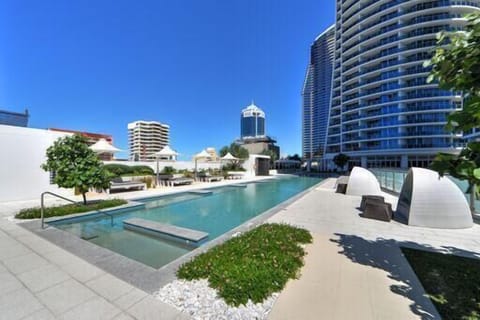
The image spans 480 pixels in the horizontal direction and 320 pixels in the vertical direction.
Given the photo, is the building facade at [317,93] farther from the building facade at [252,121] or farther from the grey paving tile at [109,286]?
the grey paving tile at [109,286]

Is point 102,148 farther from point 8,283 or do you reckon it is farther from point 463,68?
point 463,68

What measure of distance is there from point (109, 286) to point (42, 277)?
1143 mm

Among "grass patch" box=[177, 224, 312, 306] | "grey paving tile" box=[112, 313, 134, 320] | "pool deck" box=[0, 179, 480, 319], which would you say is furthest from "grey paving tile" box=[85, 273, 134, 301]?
"grass patch" box=[177, 224, 312, 306]

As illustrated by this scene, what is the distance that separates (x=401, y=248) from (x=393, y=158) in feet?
138

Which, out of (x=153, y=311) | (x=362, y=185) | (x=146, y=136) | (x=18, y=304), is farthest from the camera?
(x=146, y=136)

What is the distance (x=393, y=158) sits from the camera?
124 feet

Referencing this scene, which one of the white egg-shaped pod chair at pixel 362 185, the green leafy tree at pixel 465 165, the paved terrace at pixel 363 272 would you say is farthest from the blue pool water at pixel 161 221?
the white egg-shaped pod chair at pixel 362 185

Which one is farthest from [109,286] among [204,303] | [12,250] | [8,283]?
[12,250]

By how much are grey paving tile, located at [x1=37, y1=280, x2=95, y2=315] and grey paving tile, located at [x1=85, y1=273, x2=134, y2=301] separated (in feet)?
0.29

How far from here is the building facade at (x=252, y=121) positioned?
104 metres

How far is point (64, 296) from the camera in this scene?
2.49 m

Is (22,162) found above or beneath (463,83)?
beneath

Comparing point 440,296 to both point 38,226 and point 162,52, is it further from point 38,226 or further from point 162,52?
point 162,52

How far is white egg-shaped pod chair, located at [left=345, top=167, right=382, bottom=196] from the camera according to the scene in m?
10.7
